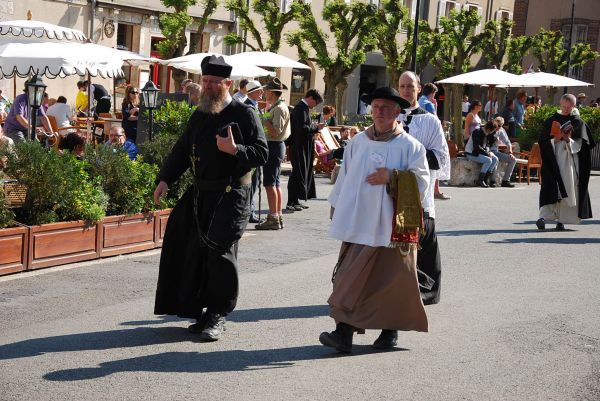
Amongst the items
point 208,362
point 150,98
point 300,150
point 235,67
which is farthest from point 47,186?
point 235,67

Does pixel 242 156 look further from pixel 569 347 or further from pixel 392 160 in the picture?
pixel 569 347

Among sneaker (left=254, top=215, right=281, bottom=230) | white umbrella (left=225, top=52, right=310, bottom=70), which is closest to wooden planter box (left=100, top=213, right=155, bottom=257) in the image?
sneaker (left=254, top=215, right=281, bottom=230)

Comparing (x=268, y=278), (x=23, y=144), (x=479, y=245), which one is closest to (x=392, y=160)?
(x=268, y=278)

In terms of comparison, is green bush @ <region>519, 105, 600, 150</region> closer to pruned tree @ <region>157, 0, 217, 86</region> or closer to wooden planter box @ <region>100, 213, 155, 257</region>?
pruned tree @ <region>157, 0, 217, 86</region>

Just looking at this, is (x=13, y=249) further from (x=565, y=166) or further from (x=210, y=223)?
(x=565, y=166)

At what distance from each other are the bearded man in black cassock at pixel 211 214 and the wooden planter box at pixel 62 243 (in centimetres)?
248

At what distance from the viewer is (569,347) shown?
27.1ft

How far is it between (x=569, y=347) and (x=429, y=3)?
42.0m

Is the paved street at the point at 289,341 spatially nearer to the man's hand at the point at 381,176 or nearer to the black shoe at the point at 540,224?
the man's hand at the point at 381,176

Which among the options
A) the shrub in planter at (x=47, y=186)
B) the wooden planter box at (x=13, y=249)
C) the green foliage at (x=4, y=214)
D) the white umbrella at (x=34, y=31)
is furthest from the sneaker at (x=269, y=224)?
the white umbrella at (x=34, y=31)

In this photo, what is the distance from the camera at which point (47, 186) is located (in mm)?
10445

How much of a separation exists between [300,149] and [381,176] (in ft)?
29.1

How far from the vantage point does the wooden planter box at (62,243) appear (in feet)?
33.3

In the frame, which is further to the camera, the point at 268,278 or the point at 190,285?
the point at 268,278
